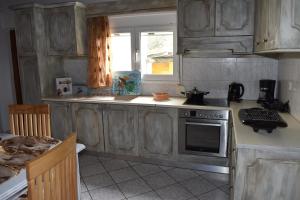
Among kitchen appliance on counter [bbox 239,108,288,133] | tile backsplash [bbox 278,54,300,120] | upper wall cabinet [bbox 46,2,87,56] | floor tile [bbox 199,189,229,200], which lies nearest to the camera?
kitchen appliance on counter [bbox 239,108,288,133]

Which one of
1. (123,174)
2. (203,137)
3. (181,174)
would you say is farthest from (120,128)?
(203,137)

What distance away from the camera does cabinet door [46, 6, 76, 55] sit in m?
3.28

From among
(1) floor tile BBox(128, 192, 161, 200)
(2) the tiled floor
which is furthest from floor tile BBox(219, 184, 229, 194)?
(1) floor tile BBox(128, 192, 161, 200)

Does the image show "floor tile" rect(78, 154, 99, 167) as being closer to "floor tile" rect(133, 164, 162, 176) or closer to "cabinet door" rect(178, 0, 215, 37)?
"floor tile" rect(133, 164, 162, 176)

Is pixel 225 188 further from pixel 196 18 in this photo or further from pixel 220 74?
pixel 196 18

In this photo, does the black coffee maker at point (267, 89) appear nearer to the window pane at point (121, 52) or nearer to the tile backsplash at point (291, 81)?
the tile backsplash at point (291, 81)

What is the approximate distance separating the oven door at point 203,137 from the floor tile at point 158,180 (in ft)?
1.15

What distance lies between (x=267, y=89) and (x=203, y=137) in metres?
0.90

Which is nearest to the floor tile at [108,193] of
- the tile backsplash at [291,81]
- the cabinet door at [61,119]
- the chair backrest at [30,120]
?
the chair backrest at [30,120]

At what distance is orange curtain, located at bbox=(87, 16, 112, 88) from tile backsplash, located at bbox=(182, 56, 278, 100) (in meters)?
1.11

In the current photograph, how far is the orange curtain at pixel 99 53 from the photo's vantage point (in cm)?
340

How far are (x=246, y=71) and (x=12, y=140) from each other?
8.52 feet

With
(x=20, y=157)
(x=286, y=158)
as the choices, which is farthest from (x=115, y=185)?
(x=286, y=158)

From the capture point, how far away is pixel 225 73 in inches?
121
